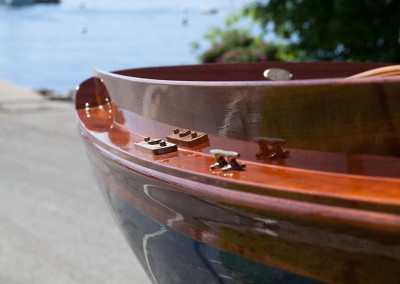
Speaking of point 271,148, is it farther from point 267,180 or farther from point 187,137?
point 187,137

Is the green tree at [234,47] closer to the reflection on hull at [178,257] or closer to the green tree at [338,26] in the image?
the green tree at [338,26]

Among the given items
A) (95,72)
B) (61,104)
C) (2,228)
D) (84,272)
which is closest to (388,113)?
(95,72)

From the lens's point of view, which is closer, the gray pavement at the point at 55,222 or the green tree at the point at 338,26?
the gray pavement at the point at 55,222

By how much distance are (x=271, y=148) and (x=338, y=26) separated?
719 cm

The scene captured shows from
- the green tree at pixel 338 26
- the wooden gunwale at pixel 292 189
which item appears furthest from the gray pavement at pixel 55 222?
the green tree at pixel 338 26

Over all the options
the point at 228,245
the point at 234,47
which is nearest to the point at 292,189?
the point at 228,245

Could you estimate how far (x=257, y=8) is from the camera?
9812 mm

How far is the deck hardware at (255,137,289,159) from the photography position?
189 centimetres

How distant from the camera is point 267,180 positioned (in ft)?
5.77

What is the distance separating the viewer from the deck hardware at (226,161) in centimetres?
188

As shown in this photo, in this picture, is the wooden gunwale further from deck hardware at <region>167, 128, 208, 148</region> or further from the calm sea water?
the calm sea water

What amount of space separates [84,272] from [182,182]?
2.40 metres

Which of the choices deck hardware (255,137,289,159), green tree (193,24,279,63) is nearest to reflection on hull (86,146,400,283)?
deck hardware (255,137,289,159)

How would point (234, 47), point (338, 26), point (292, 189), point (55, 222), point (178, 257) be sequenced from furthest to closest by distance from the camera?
point (234, 47) < point (338, 26) < point (55, 222) < point (178, 257) < point (292, 189)
